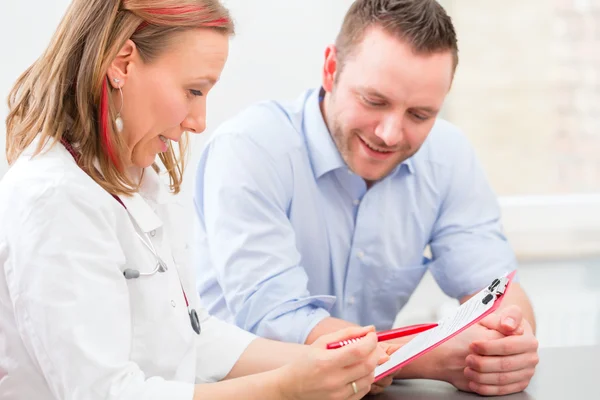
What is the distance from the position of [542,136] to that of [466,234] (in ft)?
3.62

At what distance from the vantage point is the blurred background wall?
301 cm

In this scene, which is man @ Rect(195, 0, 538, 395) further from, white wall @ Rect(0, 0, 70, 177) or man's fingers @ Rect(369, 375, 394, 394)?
white wall @ Rect(0, 0, 70, 177)

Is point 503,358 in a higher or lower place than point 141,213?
lower

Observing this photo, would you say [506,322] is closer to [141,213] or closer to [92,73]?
[141,213]

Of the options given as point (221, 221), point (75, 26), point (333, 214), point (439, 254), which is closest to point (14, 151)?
point (75, 26)

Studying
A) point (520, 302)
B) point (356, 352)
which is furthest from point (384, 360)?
point (520, 302)

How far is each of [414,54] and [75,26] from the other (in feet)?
2.89

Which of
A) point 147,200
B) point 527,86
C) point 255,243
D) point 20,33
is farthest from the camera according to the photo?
point 527,86

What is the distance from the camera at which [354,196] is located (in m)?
2.07

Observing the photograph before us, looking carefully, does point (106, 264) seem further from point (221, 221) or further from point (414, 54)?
point (414, 54)

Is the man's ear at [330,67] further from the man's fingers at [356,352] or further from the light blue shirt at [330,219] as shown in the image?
the man's fingers at [356,352]

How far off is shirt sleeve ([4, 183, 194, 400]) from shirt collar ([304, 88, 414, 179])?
95cm

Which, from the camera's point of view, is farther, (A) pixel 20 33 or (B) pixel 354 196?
(A) pixel 20 33

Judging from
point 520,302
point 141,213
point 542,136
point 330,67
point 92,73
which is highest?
point 92,73
